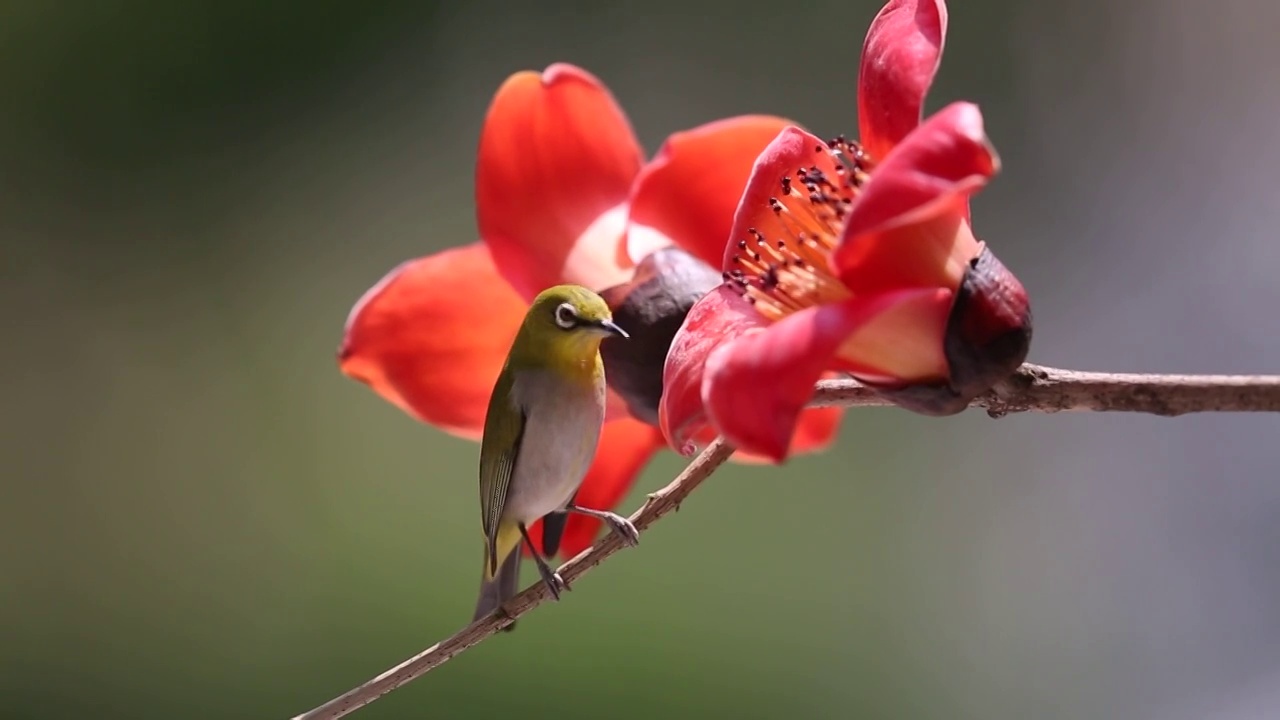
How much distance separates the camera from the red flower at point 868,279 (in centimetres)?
19

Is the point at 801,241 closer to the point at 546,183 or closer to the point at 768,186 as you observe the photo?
the point at 768,186

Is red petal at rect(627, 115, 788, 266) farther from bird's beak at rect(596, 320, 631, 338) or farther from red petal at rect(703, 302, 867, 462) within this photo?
red petal at rect(703, 302, 867, 462)

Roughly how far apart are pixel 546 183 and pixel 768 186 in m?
0.11

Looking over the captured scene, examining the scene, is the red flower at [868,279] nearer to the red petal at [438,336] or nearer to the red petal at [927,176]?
the red petal at [927,176]

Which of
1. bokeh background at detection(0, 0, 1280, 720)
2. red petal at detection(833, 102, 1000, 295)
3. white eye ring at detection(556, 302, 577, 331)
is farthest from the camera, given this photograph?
bokeh background at detection(0, 0, 1280, 720)

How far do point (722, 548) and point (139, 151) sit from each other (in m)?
0.72

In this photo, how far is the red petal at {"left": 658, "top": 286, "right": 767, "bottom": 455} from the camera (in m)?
0.23

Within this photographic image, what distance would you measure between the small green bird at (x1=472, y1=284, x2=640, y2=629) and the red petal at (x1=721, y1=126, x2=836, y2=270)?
5 centimetres

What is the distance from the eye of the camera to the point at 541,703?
99 cm

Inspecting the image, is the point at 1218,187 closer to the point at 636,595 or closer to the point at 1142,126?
the point at 1142,126

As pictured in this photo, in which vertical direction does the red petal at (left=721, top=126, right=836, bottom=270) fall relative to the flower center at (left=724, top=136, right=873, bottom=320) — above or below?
above

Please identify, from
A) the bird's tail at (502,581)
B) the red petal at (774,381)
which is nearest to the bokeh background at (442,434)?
the bird's tail at (502,581)

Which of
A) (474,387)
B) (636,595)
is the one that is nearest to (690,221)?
(474,387)

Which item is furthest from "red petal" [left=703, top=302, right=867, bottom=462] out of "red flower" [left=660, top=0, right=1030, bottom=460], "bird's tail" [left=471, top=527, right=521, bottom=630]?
"bird's tail" [left=471, top=527, right=521, bottom=630]
